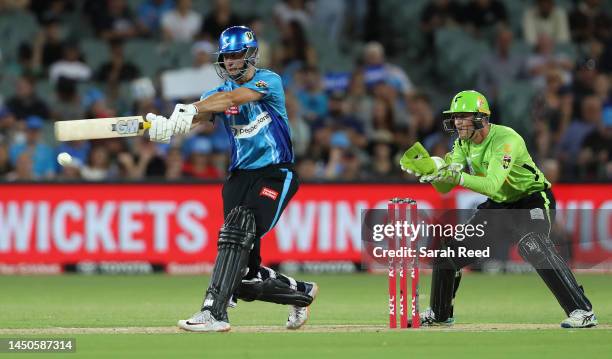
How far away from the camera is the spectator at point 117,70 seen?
19.0m

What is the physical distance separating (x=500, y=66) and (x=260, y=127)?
10.4m

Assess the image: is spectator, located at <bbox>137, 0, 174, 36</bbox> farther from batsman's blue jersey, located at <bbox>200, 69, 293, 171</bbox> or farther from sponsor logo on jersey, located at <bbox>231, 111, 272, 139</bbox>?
sponsor logo on jersey, located at <bbox>231, 111, 272, 139</bbox>

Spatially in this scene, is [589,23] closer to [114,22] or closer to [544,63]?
[544,63]

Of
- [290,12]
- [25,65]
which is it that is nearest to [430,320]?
[25,65]

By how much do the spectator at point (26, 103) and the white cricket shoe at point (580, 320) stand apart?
10326 millimetres

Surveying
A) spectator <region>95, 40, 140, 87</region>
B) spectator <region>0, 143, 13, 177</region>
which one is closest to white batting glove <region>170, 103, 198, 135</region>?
spectator <region>0, 143, 13, 177</region>

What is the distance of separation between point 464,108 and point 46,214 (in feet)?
26.0

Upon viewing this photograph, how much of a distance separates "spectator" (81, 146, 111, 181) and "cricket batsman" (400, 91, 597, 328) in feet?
25.3

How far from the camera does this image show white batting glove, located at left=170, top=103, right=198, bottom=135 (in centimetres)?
934

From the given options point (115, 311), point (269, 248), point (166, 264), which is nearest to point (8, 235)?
point (166, 264)

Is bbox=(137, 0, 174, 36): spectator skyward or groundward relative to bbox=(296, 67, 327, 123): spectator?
skyward

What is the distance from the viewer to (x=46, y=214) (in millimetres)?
16562

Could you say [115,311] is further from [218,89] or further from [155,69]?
[155,69]

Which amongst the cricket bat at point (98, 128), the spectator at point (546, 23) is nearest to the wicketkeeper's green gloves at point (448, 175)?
the cricket bat at point (98, 128)
